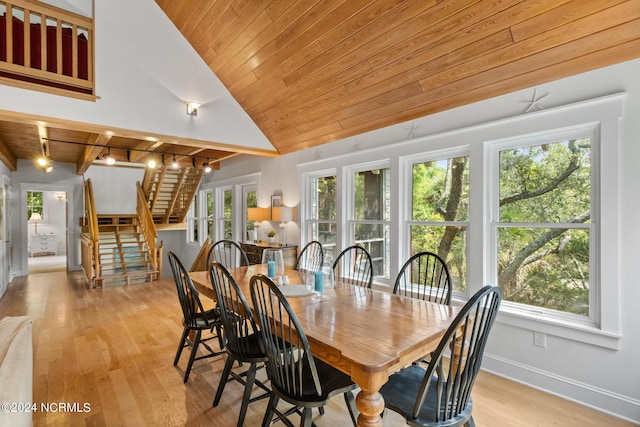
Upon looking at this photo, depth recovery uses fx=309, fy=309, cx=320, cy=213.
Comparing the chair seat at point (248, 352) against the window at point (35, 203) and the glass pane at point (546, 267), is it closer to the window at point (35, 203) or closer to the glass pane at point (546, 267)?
the glass pane at point (546, 267)

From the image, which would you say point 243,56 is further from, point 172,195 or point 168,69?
point 172,195

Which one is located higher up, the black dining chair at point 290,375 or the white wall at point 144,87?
the white wall at point 144,87

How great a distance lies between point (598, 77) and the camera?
86.4 inches

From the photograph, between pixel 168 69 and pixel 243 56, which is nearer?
pixel 243 56

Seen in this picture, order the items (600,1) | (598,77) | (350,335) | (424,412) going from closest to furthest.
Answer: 1. (424,412)
2. (350,335)
3. (600,1)
4. (598,77)

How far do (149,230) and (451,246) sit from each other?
21.5 ft

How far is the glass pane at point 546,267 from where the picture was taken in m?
2.39

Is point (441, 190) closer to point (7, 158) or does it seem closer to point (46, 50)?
point (46, 50)

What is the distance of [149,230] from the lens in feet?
23.2

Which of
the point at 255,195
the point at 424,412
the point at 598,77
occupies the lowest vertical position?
the point at 424,412

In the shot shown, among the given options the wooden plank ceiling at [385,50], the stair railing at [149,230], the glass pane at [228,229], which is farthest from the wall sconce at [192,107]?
the stair railing at [149,230]

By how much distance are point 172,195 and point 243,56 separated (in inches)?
205

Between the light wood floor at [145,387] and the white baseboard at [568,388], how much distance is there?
0.06m

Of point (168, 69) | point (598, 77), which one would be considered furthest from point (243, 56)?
point (598, 77)
